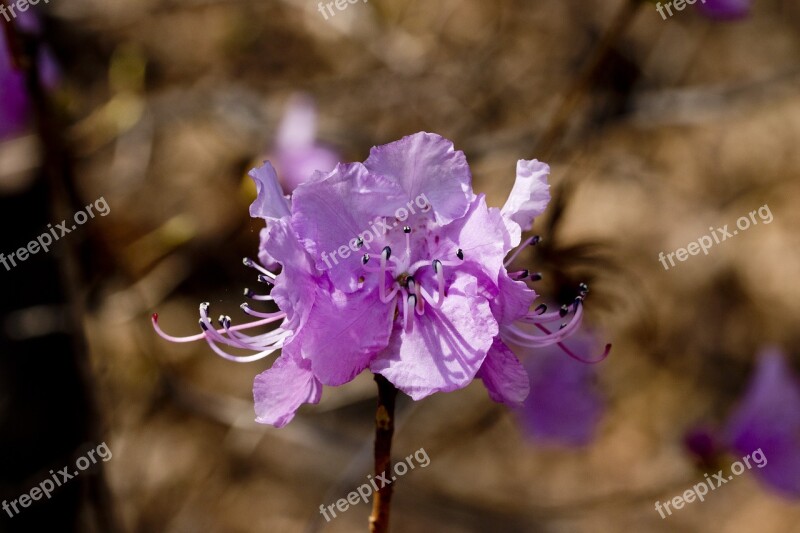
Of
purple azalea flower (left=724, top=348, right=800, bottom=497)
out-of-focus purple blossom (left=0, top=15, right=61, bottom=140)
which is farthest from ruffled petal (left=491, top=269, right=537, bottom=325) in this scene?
purple azalea flower (left=724, top=348, right=800, bottom=497)

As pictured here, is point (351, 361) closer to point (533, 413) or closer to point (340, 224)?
point (340, 224)

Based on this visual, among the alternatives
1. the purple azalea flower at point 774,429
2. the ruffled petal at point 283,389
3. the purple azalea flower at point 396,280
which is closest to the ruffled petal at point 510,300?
the purple azalea flower at point 396,280

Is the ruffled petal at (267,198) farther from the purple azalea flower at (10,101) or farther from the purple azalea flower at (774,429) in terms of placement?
the purple azalea flower at (774,429)

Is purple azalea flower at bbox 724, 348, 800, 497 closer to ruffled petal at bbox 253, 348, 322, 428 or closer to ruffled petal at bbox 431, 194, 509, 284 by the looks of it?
ruffled petal at bbox 431, 194, 509, 284

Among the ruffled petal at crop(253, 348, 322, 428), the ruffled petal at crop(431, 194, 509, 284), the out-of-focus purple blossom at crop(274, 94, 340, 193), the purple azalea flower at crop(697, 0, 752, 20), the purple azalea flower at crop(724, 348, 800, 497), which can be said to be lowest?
the purple azalea flower at crop(724, 348, 800, 497)

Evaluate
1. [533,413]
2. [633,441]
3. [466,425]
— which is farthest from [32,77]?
[633,441]

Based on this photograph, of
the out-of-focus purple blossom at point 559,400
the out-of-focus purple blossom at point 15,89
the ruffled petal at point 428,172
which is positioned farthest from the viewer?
the out-of-focus purple blossom at point 559,400
